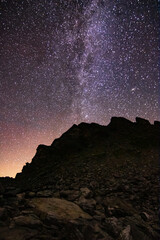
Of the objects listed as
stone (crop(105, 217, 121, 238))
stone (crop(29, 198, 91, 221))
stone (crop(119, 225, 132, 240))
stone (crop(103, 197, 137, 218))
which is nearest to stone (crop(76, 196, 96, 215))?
stone (crop(29, 198, 91, 221))

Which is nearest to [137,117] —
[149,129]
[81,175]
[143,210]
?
[149,129]

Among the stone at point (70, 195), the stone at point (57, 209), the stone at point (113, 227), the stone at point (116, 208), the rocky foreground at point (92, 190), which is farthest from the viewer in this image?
the stone at point (70, 195)

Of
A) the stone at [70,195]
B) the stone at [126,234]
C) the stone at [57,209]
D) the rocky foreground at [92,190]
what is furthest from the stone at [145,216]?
the stone at [70,195]

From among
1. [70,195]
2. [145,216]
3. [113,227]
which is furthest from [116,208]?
[70,195]

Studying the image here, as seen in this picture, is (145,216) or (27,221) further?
(145,216)

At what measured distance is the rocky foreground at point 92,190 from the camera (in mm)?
5152

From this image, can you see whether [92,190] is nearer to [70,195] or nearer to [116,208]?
[70,195]

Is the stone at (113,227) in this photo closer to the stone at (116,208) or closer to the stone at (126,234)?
the stone at (126,234)

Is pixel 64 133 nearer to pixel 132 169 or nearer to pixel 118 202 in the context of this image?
pixel 132 169

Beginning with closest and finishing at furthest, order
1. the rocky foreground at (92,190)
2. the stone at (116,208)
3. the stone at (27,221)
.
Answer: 1. the stone at (27,221)
2. the rocky foreground at (92,190)
3. the stone at (116,208)

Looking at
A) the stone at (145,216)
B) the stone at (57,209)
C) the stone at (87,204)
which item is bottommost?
the stone at (145,216)

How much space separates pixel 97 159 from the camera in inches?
622

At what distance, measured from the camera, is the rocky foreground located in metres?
5.15

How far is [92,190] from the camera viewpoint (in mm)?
10219
